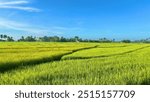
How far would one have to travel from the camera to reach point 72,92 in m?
6.00

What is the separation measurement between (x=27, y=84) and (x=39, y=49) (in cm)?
472

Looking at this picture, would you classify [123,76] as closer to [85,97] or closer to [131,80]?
[131,80]

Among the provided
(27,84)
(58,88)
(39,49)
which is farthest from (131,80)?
(39,49)

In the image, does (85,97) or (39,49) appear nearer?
(85,97)

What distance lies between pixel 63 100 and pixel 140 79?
1553 mm

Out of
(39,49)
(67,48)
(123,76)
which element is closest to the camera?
(123,76)

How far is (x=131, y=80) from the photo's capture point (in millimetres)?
6555

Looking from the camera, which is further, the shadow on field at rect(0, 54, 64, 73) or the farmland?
the shadow on field at rect(0, 54, 64, 73)

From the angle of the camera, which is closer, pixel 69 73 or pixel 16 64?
pixel 69 73

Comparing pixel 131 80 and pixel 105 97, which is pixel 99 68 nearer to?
pixel 131 80

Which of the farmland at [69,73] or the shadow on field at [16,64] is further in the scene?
the shadow on field at [16,64]

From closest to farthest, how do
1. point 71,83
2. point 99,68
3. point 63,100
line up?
point 63,100 → point 71,83 → point 99,68

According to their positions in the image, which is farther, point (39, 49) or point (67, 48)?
point (67, 48)

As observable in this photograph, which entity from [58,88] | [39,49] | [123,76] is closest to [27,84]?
[58,88]
